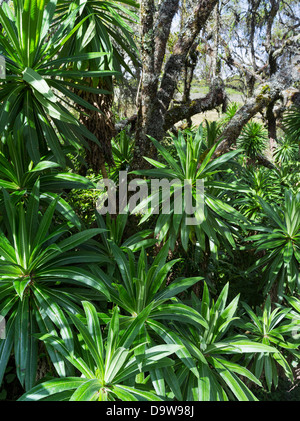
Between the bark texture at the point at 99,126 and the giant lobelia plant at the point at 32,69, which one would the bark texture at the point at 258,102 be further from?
the giant lobelia plant at the point at 32,69

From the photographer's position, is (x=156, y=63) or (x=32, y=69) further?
(x=156, y=63)

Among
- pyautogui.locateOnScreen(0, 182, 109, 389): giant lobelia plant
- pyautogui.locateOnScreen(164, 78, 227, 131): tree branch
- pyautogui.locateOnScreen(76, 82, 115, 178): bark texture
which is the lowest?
pyautogui.locateOnScreen(0, 182, 109, 389): giant lobelia plant

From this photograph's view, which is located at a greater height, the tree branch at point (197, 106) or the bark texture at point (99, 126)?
the tree branch at point (197, 106)

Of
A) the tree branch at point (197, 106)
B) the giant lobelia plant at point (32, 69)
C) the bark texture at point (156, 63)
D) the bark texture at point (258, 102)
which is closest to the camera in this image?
the giant lobelia plant at point (32, 69)

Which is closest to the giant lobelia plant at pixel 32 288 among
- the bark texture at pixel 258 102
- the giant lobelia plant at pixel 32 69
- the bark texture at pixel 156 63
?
the giant lobelia plant at pixel 32 69

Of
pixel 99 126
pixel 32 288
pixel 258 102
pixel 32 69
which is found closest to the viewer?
pixel 32 288

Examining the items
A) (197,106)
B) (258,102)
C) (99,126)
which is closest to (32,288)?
(99,126)

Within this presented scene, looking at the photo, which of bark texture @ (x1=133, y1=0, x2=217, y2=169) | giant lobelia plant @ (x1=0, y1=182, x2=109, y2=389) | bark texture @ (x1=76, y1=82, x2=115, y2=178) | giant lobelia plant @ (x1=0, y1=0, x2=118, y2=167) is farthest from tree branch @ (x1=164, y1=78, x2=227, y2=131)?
giant lobelia plant @ (x1=0, y1=182, x2=109, y2=389)

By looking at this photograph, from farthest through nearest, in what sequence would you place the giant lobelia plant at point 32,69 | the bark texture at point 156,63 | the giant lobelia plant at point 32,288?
the bark texture at point 156,63 → the giant lobelia plant at point 32,69 → the giant lobelia plant at point 32,288

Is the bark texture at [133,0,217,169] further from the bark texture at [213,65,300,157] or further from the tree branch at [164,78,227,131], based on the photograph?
the tree branch at [164,78,227,131]

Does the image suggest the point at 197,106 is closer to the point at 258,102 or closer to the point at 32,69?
the point at 258,102

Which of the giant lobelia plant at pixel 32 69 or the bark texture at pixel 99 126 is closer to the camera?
the giant lobelia plant at pixel 32 69

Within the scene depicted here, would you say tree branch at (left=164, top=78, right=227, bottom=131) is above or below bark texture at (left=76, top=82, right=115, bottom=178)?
above
